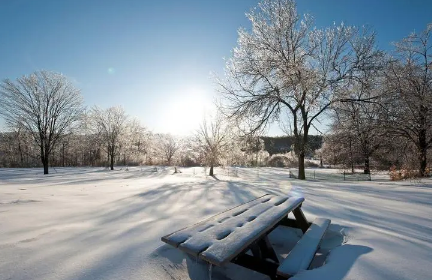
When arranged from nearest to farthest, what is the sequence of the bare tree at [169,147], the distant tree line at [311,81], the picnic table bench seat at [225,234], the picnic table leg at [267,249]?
the picnic table bench seat at [225,234] < the picnic table leg at [267,249] < the distant tree line at [311,81] < the bare tree at [169,147]

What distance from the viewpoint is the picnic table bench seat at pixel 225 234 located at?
5.42ft

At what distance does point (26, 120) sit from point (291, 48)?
78.6 ft

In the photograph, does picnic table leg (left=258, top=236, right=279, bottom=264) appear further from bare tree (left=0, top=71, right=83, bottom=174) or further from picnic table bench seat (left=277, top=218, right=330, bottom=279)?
bare tree (left=0, top=71, right=83, bottom=174)

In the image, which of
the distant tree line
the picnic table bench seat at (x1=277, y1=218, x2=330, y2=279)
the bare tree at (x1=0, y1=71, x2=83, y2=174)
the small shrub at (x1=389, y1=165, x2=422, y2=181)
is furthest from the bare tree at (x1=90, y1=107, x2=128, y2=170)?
the picnic table bench seat at (x1=277, y1=218, x2=330, y2=279)

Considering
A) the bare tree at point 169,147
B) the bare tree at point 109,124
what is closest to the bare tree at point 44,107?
the bare tree at point 109,124

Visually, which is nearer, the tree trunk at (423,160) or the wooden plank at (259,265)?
the wooden plank at (259,265)

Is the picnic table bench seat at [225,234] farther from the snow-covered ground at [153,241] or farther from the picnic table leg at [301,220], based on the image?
the picnic table leg at [301,220]

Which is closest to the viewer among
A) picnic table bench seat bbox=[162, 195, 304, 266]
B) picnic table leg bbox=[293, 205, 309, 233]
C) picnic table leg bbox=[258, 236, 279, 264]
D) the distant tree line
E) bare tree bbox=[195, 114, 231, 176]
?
picnic table bench seat bbox=[162, 195, 304, 266]

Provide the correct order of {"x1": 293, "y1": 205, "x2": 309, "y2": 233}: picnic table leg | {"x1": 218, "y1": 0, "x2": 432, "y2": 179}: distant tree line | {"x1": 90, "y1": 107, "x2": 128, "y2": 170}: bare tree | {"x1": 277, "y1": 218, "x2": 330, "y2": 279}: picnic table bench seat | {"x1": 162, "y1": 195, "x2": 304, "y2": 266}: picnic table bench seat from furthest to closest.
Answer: {"x1": 90, "y1": 107, "x2": 128, "y2": 170}: bare tree < {"x1": 218, "y1": 0, "x2": 432, "y2": 179}: distant tree line < {"x1": 293, "y1": 205, "x2": 309, "y2": 233}: picnic table leg < {"x1": 277, "y1": 218, "x2": 330, "y2": 279}: picnic table bench seat < {"x1": 162, "y1": 195, "x2": 304, "y2": 266}: picnic table bench seat

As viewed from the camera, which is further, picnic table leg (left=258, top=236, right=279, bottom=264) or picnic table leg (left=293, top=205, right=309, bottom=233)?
picnic table leg (left=293, top=205, right=309, bottom=233)

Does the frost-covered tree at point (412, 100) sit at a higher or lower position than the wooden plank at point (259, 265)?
higher

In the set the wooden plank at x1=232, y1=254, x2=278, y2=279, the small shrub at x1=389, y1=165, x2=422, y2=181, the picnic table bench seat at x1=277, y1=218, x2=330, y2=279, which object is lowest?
the small shrub at x1=389, y1=165, x2=422, y2=181

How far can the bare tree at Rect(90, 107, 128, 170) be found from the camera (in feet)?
109

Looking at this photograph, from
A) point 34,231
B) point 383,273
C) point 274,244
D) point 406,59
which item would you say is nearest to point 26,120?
point 34,231
